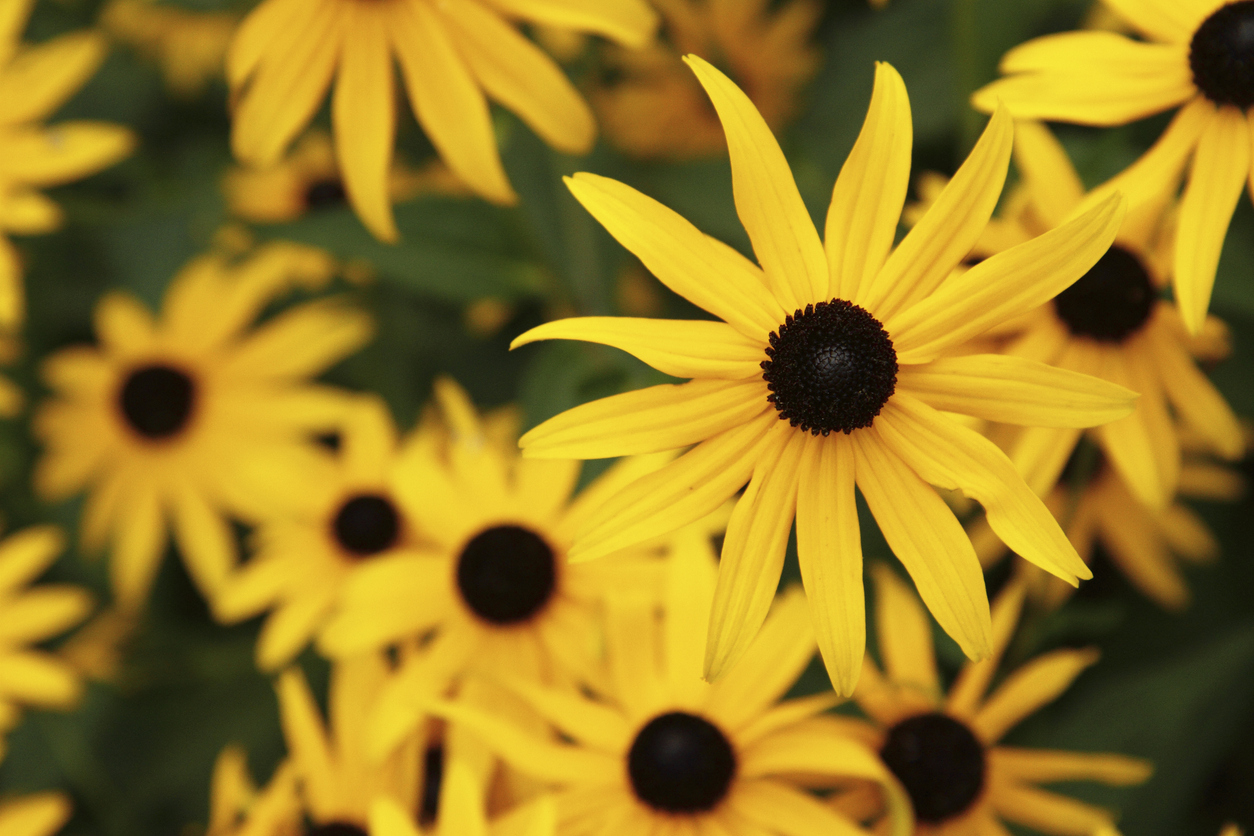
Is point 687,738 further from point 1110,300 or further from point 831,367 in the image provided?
point 1110,300

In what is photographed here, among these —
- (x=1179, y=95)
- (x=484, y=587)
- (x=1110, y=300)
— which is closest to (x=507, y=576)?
(x=484, y=587)

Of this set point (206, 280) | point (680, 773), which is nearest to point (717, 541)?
point (680, 773)

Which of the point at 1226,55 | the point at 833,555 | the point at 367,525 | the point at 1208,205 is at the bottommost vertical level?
the point at 367,525

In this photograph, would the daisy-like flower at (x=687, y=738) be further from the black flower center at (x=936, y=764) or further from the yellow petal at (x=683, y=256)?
the yellow petal at (x=683, y=256)

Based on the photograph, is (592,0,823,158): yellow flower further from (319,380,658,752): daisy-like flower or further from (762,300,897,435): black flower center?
(762,300,897,435): black flower center

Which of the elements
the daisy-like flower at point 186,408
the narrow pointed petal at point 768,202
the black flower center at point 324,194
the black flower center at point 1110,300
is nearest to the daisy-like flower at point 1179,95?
the black flower center at point 1110,300

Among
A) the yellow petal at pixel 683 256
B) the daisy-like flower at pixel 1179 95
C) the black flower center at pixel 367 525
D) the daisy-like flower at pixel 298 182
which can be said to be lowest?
the black flower center at pixel 367 525
